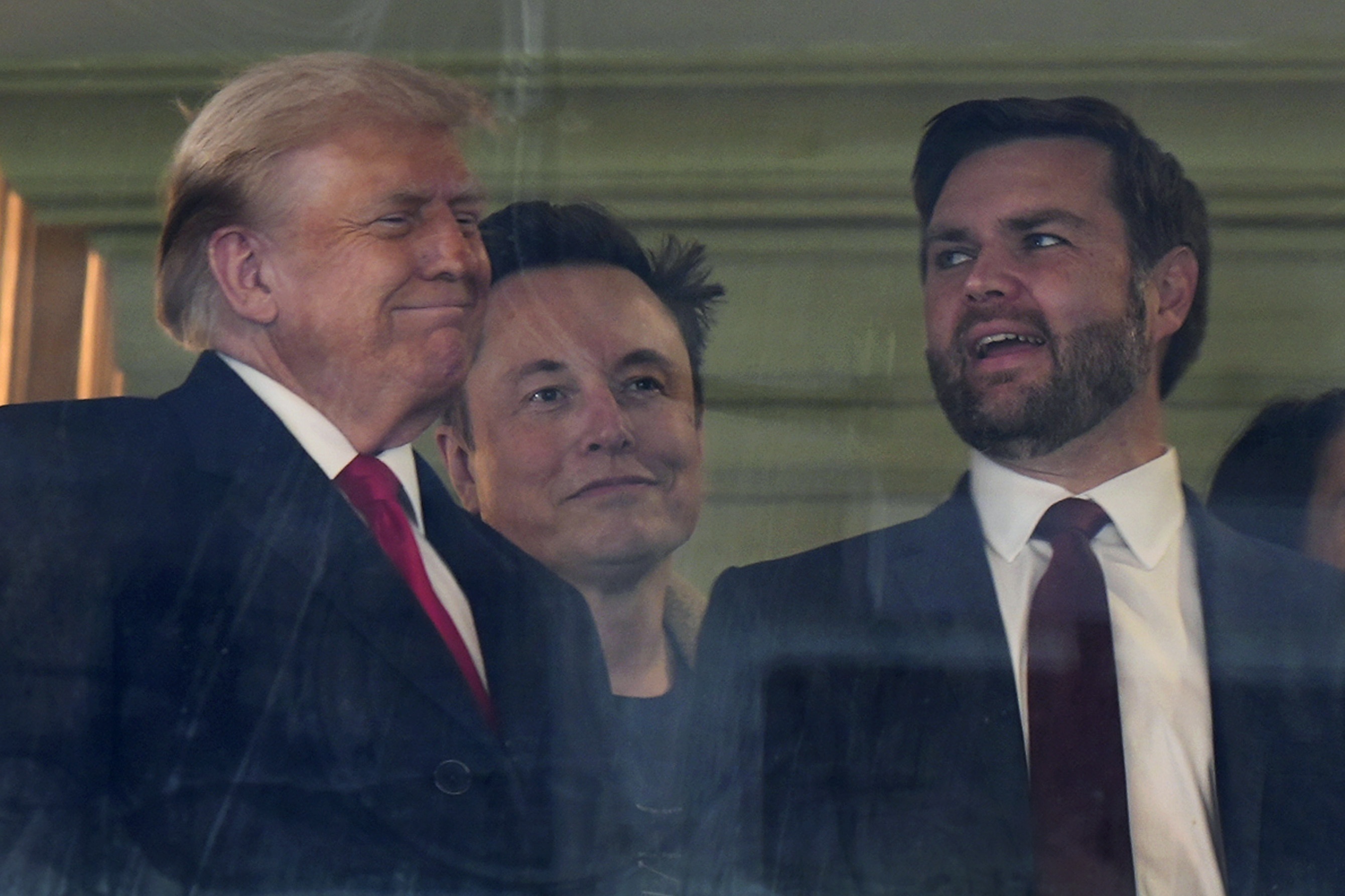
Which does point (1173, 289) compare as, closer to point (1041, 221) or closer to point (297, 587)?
point (1041, 221)

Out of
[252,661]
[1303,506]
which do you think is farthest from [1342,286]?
[252,661]

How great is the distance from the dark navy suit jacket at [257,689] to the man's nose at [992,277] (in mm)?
913

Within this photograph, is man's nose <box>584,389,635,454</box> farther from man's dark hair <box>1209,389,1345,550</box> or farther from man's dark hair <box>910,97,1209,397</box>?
man's dark hair <box>1209,389,1345,550</box>

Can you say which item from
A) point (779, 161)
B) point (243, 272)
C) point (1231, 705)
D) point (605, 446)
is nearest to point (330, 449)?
point (243, 272)

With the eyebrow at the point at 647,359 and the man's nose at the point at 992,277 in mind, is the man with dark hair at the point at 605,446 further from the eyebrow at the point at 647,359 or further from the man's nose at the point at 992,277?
the man's nose at the point at 992,277

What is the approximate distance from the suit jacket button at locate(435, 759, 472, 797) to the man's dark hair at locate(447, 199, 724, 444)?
0.76m

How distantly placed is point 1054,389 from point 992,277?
227mm

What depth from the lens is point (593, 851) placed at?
3242mm

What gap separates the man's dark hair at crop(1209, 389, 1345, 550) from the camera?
3.37m

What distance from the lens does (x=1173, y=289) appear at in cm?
339

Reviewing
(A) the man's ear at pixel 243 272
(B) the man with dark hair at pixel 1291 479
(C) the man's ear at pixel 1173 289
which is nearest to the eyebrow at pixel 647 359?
(A) the man's ear at pixel 243 272

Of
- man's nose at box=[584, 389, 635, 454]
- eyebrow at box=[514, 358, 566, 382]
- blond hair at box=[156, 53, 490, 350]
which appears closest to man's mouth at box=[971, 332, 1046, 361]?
man's nose at box=[584, 389, 635, 454]

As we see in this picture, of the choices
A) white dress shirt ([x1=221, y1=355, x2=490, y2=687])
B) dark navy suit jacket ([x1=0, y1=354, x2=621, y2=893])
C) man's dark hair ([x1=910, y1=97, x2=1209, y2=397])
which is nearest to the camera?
dark navy suit jacket ([x1=0, y1=354, x2=621, y2=893])

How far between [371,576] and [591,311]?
0.61 m
